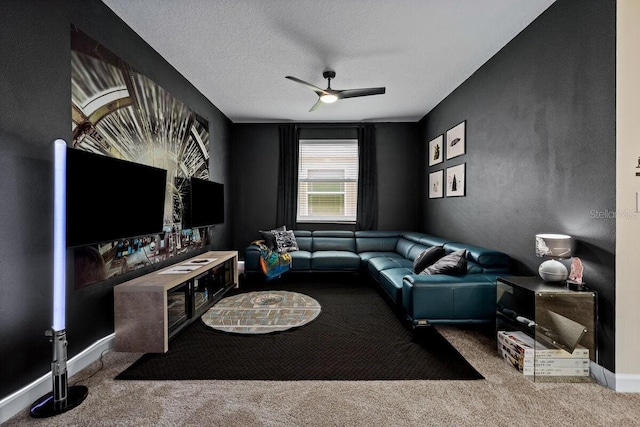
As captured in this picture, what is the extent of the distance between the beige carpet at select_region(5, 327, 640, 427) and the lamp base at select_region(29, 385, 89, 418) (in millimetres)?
33

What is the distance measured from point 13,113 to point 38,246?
825 millimetres

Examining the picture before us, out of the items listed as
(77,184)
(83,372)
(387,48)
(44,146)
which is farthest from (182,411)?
(387,48)

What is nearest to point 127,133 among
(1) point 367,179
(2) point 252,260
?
(2) point 252,260

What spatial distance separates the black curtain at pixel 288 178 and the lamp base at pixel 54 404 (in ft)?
13.5

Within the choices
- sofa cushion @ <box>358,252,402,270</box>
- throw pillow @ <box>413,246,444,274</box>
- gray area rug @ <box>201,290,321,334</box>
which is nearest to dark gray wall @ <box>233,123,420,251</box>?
sofa cushion @ <box>358,252,402,270</box>

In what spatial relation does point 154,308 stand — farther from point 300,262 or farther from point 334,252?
point 334,252

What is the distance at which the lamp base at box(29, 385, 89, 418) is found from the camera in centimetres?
172

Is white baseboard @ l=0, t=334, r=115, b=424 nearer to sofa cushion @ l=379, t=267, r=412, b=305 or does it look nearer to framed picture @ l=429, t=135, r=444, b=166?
sofa cushion @ l=379, t=267, r=412, b=305

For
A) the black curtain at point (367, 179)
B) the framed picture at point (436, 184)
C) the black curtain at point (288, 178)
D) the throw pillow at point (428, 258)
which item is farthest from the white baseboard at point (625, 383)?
the black curtain at point (288, 178)

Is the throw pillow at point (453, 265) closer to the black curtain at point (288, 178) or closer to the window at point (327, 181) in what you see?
the window at point (327, 181)

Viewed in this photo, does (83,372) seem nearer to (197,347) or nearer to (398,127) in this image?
(197,347)

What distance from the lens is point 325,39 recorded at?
2922 mm

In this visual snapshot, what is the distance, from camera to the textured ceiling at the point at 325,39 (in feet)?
8.16

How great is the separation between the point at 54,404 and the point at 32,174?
55.5 inches
